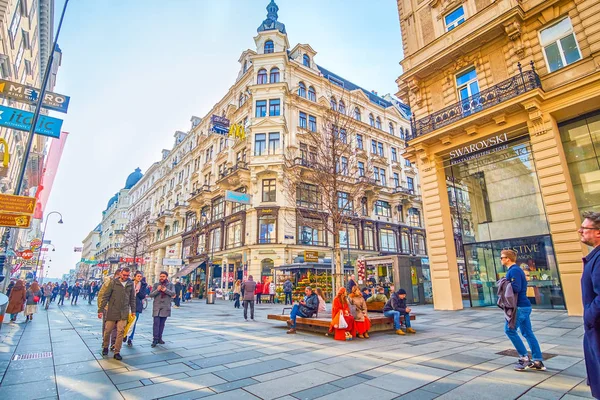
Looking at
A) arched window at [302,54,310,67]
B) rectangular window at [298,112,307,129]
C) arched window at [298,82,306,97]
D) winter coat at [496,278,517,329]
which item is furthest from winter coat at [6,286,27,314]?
arched window at [302,54,310,67]

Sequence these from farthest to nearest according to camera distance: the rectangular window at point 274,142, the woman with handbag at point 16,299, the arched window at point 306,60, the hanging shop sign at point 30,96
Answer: the arched window at point 306,60, the rectangular window at point 274,142, the woman with handbag at point 16,299, the hanging shop sign at point 30,96

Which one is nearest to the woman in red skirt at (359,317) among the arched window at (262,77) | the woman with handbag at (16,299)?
the woman with handbag at (16,299)

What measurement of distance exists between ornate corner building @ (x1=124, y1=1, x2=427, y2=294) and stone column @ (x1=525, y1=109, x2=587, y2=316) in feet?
42.7

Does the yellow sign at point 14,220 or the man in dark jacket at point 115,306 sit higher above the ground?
the yellow sign at point 14,220

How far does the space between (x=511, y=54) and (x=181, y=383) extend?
16.1 metres

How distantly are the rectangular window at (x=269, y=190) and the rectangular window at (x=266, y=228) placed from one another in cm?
182

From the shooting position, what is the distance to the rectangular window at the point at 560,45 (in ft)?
37.6

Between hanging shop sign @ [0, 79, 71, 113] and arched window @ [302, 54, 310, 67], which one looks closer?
hanging shop sign @ [0, 79, 71, 113]

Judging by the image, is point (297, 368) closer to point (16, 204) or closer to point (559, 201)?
point (16, 204)

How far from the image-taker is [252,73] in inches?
1294

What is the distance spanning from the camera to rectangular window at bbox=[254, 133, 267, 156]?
99.2 feet

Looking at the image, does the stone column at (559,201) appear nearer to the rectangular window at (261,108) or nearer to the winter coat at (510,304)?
the winter coat at (510,304)

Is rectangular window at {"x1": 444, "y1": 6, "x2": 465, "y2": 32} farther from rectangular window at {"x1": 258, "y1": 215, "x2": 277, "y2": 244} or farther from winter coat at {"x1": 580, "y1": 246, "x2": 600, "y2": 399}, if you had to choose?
rectangular window at {"x1": 258, "y1": 215, "x2": 277, "y2": 244}

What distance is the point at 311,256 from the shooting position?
1078 inches
